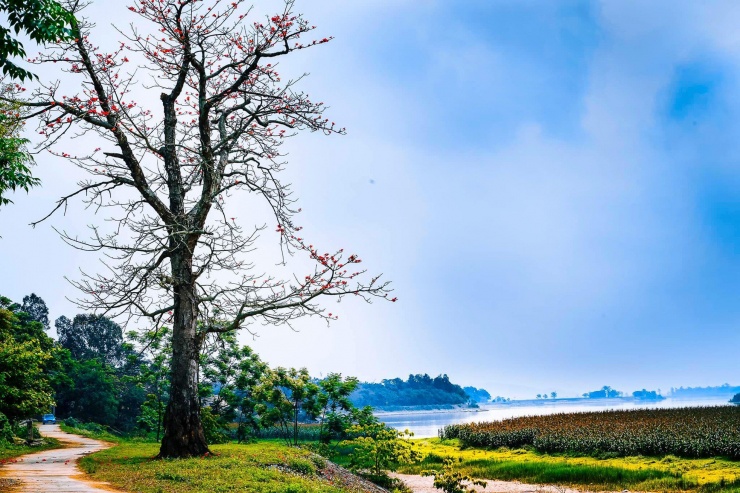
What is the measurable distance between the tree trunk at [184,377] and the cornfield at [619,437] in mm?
16238

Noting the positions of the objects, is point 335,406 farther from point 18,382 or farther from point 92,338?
point 92,338

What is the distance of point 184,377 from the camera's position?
47.4 ft

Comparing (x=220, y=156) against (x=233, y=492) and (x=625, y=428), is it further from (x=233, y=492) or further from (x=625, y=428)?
(x=625, y=428)

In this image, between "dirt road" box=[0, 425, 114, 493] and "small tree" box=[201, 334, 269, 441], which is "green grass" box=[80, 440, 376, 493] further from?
"small tree" box=[201, 334, 269, 441]

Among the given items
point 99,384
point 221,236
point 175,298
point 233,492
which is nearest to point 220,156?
point 221,236

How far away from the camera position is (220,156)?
16047mm

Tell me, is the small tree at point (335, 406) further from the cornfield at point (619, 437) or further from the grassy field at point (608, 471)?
the cornfield at point (619, 437)

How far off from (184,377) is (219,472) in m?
3.69

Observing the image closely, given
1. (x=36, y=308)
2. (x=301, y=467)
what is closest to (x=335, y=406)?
(x=301, y=467)

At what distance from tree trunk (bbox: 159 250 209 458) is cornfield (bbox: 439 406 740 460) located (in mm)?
16238

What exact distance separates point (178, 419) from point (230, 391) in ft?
31.4

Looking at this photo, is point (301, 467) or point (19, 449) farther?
point (19, 449)

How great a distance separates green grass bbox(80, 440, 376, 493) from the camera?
10039 mm

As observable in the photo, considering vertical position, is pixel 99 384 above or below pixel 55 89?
below
